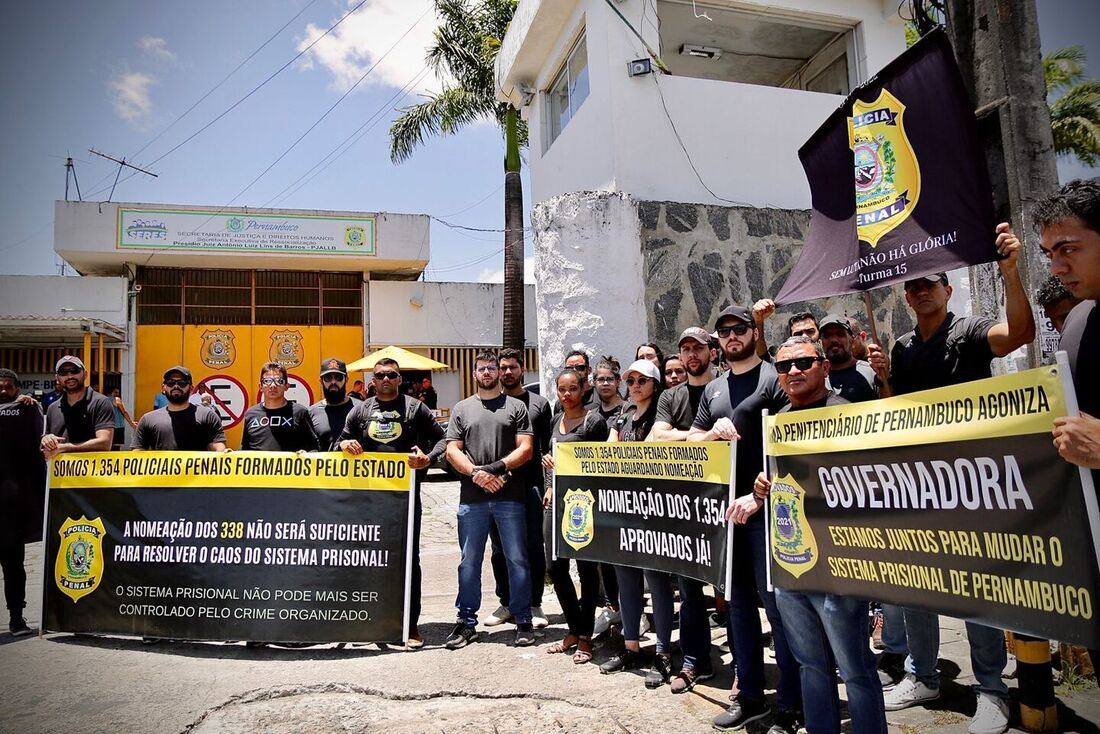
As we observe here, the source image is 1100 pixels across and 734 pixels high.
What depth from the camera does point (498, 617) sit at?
5.52 meters

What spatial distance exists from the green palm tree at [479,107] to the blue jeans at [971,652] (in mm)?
12815

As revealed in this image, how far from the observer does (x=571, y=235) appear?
705cm

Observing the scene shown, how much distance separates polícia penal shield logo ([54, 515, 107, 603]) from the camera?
5.01 metres

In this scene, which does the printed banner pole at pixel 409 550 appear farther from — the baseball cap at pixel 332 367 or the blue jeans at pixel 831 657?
the blue jeans at pixel 831 657

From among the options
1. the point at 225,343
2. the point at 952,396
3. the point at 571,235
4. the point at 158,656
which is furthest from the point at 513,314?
the point at 952,396

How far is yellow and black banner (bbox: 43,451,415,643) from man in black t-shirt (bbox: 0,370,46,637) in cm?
31

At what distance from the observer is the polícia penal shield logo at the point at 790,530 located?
304cm

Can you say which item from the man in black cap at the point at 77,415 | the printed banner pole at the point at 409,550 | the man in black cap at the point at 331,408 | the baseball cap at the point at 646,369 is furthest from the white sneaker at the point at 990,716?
the man in black cap at the point at 77,415

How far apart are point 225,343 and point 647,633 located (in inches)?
627

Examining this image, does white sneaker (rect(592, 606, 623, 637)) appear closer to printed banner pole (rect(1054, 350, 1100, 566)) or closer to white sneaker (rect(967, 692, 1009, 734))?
white sneaker (rect(967, 692, 1009, 734))

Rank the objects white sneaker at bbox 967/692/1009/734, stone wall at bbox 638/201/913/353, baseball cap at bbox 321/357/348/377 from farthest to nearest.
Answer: stone wall at bbox 638/201/913/353 < baseball cap at bbox 321/357/348/377 < white sneaker at bbox 967/692/1009/734

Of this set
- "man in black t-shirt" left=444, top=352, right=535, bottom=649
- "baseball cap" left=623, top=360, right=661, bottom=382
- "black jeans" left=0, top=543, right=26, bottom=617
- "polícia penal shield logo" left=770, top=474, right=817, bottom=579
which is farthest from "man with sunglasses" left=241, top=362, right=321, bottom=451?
"polícia penal shield logo" left=770, top=474, right=817, bottom=579

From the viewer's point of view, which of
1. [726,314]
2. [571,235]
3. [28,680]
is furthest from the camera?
[571,235]

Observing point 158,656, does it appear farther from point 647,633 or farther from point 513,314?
point 513,314
